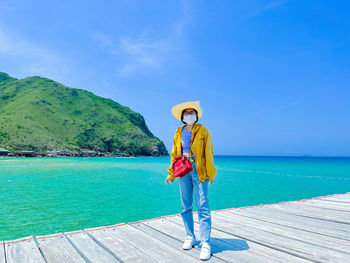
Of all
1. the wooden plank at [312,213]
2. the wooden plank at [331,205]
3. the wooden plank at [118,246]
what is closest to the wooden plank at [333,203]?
Result: the wooden plank at [331,205]

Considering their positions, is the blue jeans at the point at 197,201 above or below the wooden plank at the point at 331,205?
above

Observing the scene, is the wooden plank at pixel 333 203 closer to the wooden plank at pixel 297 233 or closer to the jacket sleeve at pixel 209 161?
the wooden plank at pixel 297 233

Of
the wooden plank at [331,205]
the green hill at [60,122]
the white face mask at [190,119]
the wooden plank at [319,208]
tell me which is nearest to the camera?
the white face mask at [190,119]

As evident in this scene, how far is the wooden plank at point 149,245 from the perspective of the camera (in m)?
3.43

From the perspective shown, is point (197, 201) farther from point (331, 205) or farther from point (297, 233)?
point (331, 205)

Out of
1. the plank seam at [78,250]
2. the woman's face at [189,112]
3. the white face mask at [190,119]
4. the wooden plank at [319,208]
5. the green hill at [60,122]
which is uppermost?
the green hill at [60,122]

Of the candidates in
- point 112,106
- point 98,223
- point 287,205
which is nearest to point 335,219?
point 287,205

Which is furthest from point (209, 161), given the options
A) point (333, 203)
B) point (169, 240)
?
point (333, 203)

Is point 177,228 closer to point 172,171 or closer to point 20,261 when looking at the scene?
point 172,171

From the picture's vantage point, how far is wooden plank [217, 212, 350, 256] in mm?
3941

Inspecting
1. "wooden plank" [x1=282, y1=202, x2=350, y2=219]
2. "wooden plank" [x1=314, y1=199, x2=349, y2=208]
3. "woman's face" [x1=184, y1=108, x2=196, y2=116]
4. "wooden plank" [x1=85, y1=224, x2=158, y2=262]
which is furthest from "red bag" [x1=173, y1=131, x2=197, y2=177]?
"wooden plank" [x1=314, y1=199, x2=349, y2=208]

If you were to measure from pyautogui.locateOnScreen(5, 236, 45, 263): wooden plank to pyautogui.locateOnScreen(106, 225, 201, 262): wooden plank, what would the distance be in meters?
1.29

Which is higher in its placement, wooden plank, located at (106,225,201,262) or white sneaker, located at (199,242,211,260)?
white sneaker, located at (199,242,211,260)

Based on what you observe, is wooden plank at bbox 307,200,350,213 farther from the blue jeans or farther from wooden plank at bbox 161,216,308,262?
the blue jeans
